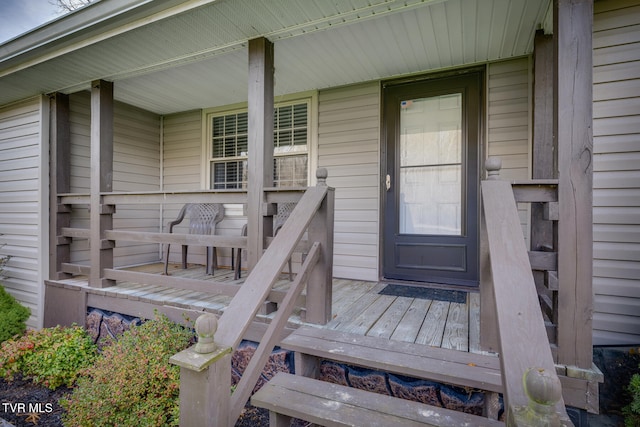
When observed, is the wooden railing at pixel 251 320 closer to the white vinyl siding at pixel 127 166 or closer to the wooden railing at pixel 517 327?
the wooden railing at pixel 517 327

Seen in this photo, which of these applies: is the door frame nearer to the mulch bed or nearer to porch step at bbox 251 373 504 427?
the mulch bed

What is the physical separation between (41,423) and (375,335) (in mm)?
2569

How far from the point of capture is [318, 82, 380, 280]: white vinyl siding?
3617mm

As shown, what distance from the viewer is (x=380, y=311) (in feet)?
8.16

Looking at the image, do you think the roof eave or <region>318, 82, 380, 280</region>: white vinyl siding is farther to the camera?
<region>318, 82, 380, 280</region>: white vinyl siding

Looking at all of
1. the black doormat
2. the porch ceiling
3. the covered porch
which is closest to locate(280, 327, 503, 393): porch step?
the covered porch

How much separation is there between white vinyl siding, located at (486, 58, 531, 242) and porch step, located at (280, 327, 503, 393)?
74.8 inches

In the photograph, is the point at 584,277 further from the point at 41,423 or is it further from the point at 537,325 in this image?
the point at 41,423

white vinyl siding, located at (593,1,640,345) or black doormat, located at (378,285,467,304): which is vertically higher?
white vinyl siding, located at (593,1,640,345)

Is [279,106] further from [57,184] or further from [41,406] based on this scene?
[41,406]

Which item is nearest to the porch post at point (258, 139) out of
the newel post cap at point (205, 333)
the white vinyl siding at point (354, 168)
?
the newel post cap at point (205, 333)

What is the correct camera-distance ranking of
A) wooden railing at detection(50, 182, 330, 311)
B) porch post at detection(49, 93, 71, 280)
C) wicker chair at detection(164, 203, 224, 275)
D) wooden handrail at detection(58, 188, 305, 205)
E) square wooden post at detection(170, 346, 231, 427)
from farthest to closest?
1. wicker chair at detection(164, 203, 224, 275)
2. porch post at detection(49, 93, 71, 280)
3. wooden railing at detection(50, 182, 330, 311)
4. wooden handrail at detection(58, 188, 305, 205)
5. square wooden post at detection(170, 346, 231, 427)

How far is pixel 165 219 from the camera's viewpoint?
4922 mm

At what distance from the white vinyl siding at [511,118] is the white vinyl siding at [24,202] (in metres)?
4.78
